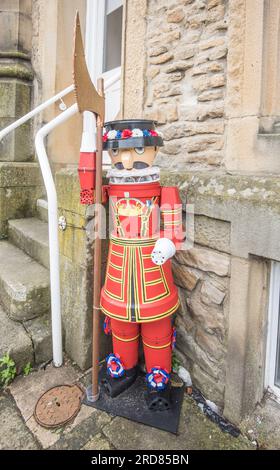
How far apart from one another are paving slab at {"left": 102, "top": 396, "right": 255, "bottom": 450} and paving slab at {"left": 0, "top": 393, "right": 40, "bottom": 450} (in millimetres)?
389

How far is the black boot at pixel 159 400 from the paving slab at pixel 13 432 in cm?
63

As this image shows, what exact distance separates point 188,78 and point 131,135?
75 cm

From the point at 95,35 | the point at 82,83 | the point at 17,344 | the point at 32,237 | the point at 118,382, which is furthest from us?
the point at 95,35

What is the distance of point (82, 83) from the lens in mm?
1433

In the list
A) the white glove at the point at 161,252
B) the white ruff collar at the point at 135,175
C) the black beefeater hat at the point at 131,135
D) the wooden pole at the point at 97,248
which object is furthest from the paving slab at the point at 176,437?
the black beefeater hat at the point at 131,135

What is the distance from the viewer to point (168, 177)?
1.97 meters

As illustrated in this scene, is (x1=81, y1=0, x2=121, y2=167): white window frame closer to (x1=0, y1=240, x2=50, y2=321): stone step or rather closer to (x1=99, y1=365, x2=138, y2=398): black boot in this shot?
(x1=0, y1=240, x2=50, y2=321): stone step

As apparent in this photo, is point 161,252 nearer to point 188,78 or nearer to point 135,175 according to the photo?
point 135,175

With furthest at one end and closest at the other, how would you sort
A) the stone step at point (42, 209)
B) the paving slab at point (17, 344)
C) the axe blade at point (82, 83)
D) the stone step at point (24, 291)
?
the stone step at point (42, 209) < the stone step at point (24, 291) < the paving slab at point (17, 344) < the axe blade at point (82, 83)

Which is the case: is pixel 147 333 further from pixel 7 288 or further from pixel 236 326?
pixel 7 288

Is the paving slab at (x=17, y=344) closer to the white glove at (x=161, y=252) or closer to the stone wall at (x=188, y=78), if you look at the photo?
the white glove at (x=161, y=252)

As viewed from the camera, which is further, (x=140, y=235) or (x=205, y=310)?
(x=205, y=310)

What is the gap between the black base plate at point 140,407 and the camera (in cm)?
165

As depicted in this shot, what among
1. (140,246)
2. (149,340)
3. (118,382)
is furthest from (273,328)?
(118,382)
